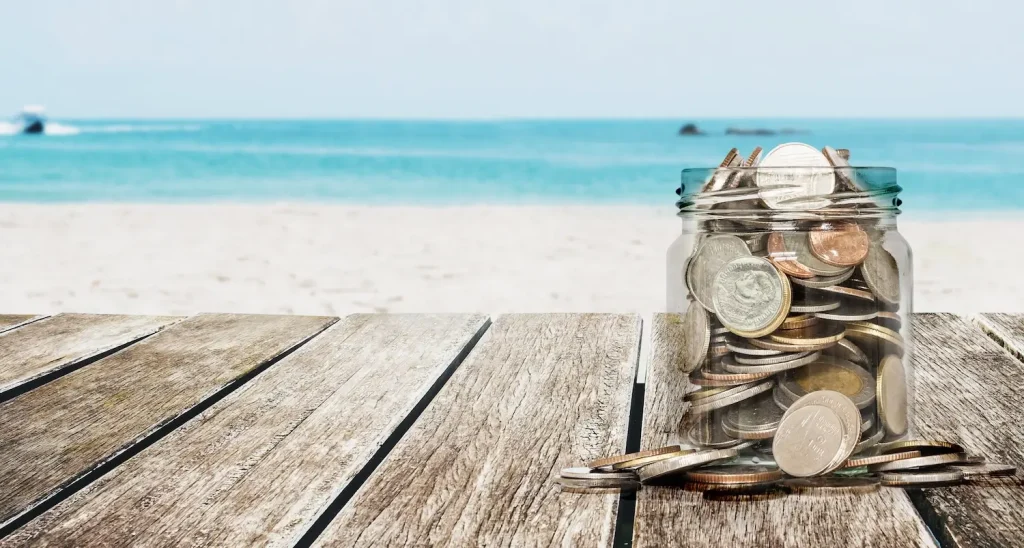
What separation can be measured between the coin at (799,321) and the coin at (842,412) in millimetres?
50

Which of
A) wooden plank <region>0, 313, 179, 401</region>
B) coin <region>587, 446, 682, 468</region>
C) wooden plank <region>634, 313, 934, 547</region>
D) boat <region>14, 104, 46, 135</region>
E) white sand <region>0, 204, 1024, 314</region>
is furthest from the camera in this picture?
boat <region>14, 104, 46, 135</region>

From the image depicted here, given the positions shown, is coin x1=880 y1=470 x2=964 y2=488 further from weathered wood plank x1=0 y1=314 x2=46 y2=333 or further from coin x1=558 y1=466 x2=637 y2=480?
weathered wood plank x1=0 y1=314 x2=46 y2=333

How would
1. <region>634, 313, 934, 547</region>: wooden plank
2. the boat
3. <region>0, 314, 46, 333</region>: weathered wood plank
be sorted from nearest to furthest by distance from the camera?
<region>634, 313, 934, 547</region>: wooden plank
<region>0, 314, 46, 333</region>: weathered wood plank
the boat

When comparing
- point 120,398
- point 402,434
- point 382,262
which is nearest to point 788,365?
point 402,434

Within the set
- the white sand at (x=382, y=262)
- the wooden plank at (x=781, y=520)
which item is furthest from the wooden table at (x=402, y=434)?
the white sand at (x=382, y=262)

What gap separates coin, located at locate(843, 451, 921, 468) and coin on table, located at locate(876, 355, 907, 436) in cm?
2

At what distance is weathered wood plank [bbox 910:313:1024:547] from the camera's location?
623 millimetres

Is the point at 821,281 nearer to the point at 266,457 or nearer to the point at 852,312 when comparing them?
the point at 852,312

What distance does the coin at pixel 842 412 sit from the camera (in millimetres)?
656

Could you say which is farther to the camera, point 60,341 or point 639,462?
point 60,341

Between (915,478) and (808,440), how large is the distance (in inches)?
3.8

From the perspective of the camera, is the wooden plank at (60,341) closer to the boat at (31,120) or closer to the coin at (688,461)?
the coin at (688,461)

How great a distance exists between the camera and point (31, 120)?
32562 millimetres

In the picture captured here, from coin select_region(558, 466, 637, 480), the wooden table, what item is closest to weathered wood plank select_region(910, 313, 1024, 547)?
the wooden table
